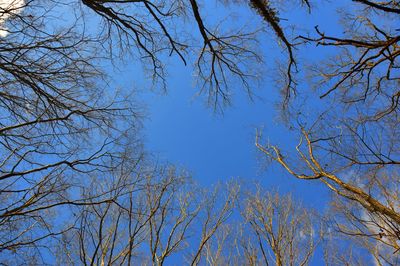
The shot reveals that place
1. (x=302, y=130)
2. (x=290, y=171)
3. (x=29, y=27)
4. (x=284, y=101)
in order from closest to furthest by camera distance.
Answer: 1. (x=29, y=27)
2. (x=290, y=171)
3. (x=302, y=130)
4. (x=284, y=101)

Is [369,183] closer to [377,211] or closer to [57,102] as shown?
[377,211]

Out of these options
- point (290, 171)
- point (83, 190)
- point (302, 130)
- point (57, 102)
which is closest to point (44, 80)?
point (57, 102)

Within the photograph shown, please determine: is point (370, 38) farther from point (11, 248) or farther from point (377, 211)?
point (11, 248)

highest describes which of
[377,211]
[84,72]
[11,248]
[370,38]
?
[370,38]

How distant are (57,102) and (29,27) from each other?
1.02m

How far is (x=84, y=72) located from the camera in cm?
470

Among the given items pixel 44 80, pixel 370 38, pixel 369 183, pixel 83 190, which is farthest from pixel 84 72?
pixel 369 183

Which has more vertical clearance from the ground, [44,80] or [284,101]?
[284,101]

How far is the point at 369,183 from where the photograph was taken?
5.14 m

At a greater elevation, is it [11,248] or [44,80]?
[44,80]

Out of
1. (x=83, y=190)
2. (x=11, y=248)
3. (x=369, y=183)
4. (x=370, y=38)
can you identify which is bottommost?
(x=11, y=248)

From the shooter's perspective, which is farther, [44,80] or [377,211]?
[44,80]

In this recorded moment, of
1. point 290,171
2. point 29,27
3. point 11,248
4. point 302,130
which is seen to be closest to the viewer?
point 11,248

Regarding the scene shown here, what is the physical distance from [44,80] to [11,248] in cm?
210
